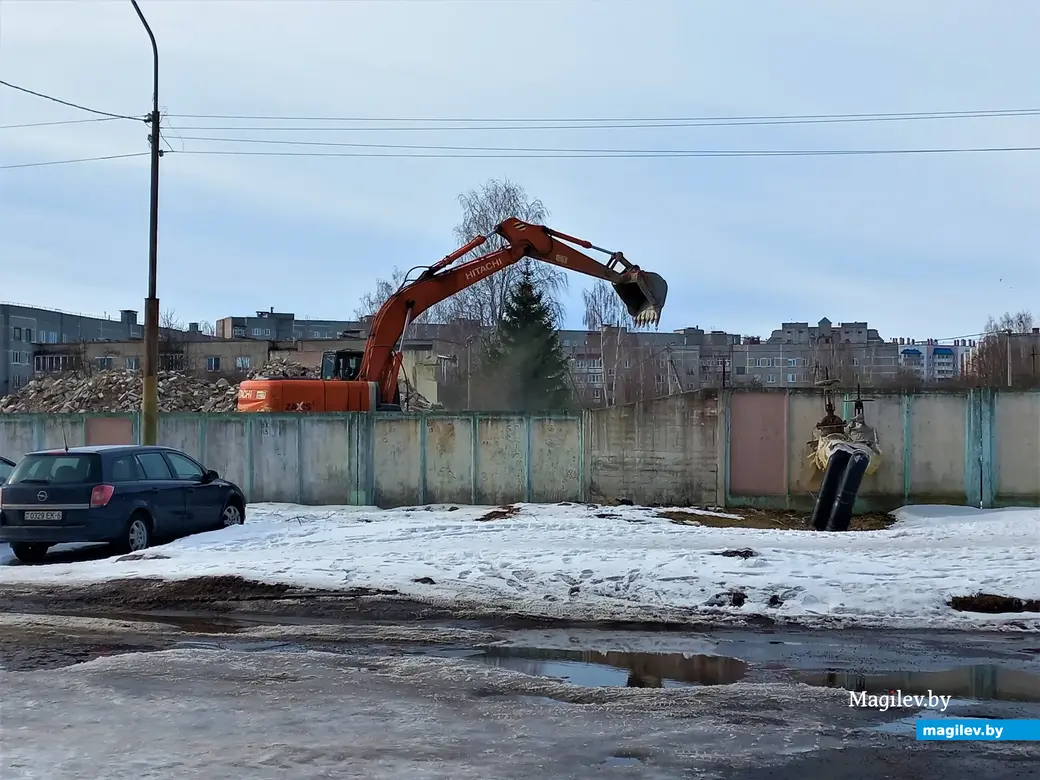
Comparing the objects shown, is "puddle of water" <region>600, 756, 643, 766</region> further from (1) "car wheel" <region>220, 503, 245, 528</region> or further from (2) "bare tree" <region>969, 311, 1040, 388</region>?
(2) "bare tree" <region>969, 311, 1040, 388</region>

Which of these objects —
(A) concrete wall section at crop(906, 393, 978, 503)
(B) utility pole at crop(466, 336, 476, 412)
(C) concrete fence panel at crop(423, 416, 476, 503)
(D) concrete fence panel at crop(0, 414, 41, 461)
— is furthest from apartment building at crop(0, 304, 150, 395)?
(A) concrete wall section at crop(906, 393, 978, 503)

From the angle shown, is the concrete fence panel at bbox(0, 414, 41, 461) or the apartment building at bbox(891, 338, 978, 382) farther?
the apartment building at bbox(891, 338, 978, 382)

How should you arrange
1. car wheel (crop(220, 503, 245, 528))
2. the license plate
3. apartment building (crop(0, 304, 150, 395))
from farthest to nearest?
apartment building (crop(0, 304, 150, 395)), car wheel (crop(220, 503, 245, 528)), the license plate

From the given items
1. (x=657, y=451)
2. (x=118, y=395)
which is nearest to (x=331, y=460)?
(x=657, y=451)

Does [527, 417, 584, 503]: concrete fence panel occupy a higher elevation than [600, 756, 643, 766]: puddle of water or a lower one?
higher

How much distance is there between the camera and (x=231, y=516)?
15.6 metres

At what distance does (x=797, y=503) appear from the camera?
18.5m

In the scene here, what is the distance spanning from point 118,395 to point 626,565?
3342cm

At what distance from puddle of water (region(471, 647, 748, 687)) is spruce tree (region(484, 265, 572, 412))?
1208 inches

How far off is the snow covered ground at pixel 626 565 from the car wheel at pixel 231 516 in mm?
557

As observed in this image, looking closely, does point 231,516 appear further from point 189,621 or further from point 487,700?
point 487,700

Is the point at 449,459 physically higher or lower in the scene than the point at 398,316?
lower

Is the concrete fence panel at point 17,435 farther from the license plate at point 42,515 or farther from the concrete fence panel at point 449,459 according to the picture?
the license plate at point 42,515

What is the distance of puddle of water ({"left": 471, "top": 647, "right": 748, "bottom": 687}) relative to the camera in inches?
284
